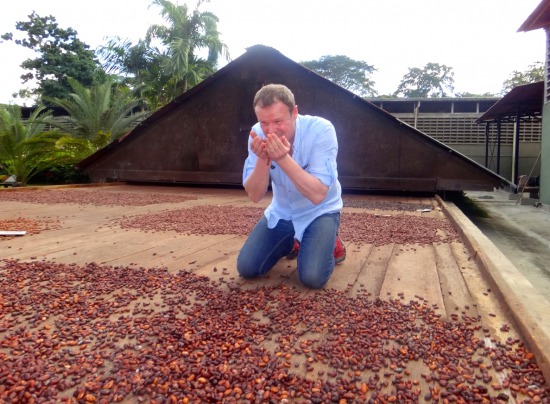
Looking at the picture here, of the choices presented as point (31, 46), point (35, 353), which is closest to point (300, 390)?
point (35, 353)

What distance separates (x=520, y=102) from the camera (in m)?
12.5

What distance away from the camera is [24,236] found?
13.8ft

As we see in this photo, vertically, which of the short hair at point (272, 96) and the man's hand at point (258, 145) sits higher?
the short hair at point (272, 96)

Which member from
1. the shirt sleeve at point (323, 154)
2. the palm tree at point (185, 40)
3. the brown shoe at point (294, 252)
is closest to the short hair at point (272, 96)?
the shirt sleeve at point (323, 154)

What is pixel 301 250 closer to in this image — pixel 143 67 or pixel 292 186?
pixel 292 186

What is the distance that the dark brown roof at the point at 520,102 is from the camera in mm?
11562

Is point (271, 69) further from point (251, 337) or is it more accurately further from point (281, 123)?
point (251, 337)

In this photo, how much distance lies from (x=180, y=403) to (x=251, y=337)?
0.52 meters

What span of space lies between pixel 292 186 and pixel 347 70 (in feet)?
141

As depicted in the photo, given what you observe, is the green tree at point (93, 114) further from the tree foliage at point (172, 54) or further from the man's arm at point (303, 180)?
the man's arm at point (303, 180)

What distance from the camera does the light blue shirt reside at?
2.77m

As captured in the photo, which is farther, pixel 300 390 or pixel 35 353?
pixel 35 353

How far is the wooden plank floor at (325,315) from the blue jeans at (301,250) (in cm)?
8

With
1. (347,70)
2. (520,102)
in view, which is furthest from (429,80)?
(520,102)
